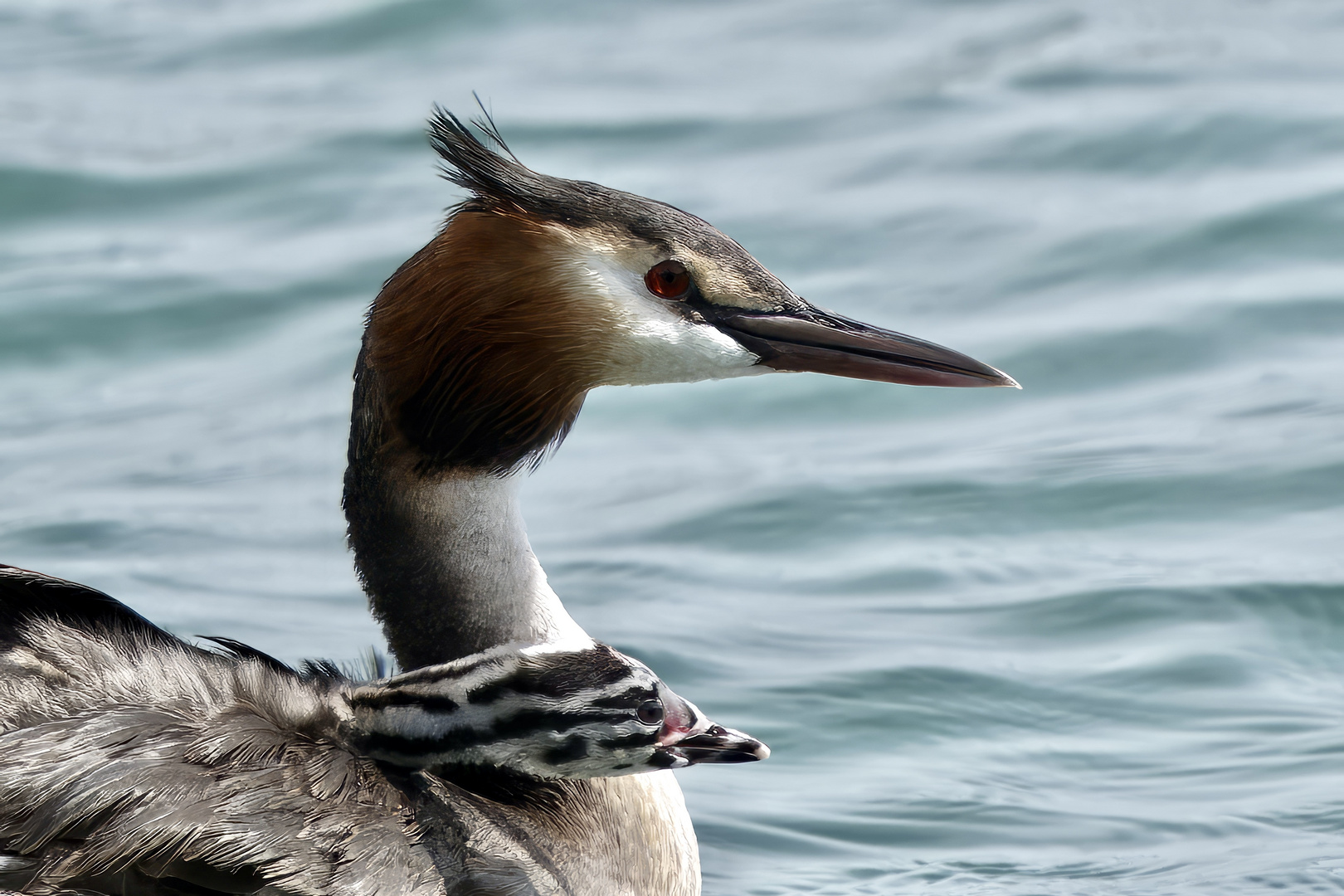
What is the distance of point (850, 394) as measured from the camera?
8.15 meters

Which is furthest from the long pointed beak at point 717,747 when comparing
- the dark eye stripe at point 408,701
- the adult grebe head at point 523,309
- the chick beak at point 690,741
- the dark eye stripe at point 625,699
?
the adult grebe head at point 523,309

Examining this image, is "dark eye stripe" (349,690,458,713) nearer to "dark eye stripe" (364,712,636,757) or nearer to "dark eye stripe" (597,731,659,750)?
"dark eye stripe" (364,712,636,757)

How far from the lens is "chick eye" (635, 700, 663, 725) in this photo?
3.76 m

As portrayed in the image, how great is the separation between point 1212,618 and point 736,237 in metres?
3.29

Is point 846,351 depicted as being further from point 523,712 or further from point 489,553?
point 523,712

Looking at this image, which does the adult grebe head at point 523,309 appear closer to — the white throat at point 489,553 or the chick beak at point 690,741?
the white throat at point 489,553

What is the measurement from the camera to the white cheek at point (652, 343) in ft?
13.7

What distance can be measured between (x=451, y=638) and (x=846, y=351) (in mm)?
1074

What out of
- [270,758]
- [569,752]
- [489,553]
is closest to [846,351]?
[489,553]

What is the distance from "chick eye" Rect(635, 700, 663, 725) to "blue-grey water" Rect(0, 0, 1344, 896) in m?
1.40

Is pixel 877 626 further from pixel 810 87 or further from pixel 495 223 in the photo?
pixel 810 87

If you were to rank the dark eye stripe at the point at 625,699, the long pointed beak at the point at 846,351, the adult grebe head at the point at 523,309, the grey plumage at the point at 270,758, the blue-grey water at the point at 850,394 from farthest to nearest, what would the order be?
1. the blue-grey water at the point at 850,394
2. the long pointed beak at the point at 846,351
3. the adult grebe head at the point at 523,309
4. the dark eye stripe at the point at 625,699
5. the grey plumage at the point at 270,758

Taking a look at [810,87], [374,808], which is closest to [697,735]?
[374,808]

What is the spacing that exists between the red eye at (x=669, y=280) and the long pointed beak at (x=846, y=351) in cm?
12
